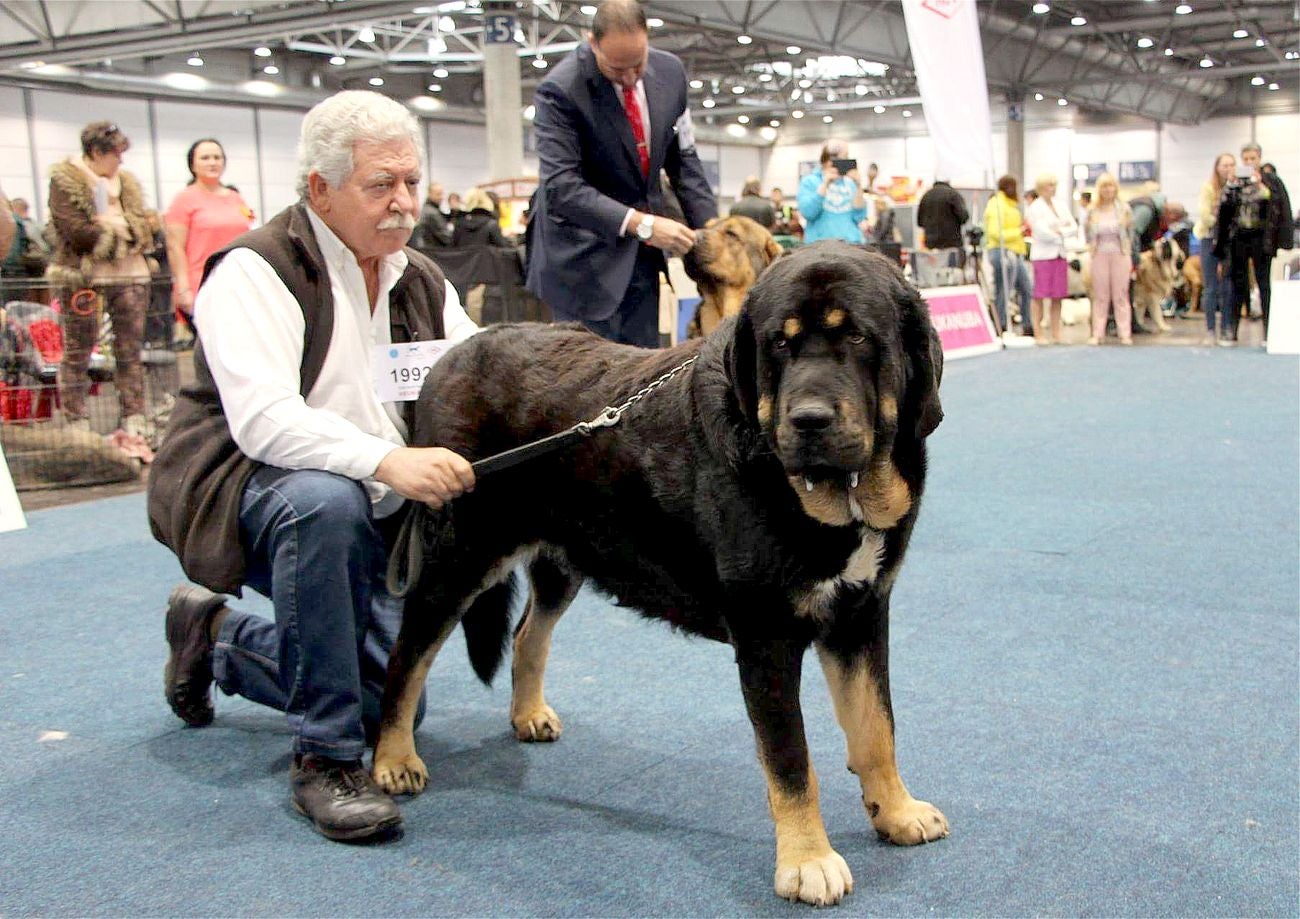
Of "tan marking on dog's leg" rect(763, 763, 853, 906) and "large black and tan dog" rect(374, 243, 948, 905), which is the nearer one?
"large black and tan dog" rect(374, 243, 948, 905)

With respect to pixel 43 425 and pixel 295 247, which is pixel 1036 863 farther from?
pixel 43 425

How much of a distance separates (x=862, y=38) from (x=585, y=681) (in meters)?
21.7

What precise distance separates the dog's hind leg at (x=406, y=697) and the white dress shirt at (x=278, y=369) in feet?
1.16

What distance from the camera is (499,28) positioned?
1645 centimetres

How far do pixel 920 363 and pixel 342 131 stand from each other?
4.44ft

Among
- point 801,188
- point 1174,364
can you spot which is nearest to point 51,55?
point 801,188

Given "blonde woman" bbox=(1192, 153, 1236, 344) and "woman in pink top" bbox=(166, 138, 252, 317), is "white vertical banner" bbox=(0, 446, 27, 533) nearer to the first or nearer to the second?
"woman in pink top" bbox=(166, 138, 252, 317)

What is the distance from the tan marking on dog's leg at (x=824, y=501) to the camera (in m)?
2.00

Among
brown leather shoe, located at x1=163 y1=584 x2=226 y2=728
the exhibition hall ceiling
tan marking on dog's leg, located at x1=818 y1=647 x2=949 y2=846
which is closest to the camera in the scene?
tan marking on dog's leg, located at x1=818 y1=647 x2=949 y2=846

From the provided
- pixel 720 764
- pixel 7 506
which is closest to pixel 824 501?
pixel 720 764

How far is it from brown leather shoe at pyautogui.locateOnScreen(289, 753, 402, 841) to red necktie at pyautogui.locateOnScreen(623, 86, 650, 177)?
7.32 ft

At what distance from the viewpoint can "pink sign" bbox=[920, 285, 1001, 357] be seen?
11.6 metres

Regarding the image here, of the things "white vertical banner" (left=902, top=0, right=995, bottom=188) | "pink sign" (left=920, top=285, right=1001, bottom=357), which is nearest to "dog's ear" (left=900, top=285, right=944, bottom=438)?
"white vertical banner" (left=902, top=0, right=995, bottom=188)

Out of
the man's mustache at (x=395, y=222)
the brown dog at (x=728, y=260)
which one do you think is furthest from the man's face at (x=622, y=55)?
the man's mustache at (x=395, y=222)
